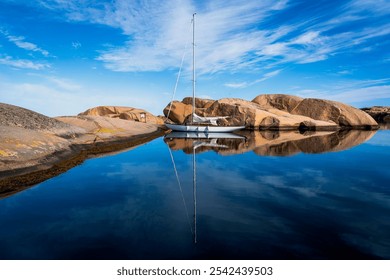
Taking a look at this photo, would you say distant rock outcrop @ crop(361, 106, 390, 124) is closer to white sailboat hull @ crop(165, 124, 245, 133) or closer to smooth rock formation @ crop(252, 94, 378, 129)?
smooth rock formation @ crop(252, 94, 378, 129)

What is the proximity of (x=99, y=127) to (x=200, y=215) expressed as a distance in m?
19.3

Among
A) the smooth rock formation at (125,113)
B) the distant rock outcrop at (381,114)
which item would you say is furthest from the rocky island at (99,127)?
the distant rock outcrop at (381,114)

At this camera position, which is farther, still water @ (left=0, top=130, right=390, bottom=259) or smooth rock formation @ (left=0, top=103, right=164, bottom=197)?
smooth rock formation @ (left=0, top=103, right=164, bottom=197)

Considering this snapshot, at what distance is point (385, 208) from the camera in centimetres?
703

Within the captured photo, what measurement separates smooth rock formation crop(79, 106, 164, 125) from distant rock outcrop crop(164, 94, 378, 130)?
5375mm

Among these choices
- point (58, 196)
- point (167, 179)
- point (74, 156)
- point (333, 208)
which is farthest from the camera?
point (74, 156)

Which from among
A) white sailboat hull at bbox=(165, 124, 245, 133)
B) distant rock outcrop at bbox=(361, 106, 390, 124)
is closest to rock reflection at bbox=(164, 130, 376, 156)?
white sailboat hull at bbox=(165, 124, 245, 133)

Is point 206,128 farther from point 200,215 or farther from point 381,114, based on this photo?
point 381,114

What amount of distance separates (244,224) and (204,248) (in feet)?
4.89

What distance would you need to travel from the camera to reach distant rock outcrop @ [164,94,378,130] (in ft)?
139

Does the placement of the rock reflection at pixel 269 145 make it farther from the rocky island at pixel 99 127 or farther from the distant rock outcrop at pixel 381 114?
the distant rock outcrop at pixel 381 114

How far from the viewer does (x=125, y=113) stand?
52031 millimetres

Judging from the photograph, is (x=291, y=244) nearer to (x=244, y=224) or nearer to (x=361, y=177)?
(x=244, y=224)
